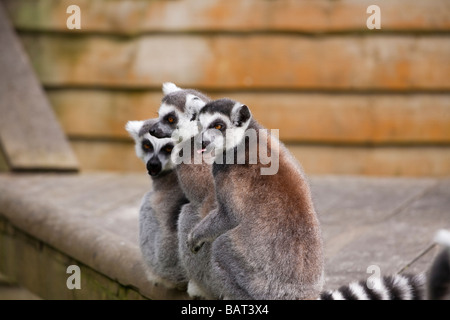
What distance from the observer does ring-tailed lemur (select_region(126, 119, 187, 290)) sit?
3879mm

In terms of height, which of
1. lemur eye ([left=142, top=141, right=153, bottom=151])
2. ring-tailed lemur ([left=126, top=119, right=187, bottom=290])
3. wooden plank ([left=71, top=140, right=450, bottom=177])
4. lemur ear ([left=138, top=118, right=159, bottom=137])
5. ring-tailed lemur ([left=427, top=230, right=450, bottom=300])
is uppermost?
wooden plank ([left=71, top=140, right=450, bottom=177])

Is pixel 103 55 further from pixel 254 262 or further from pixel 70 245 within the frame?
pixel 254 262

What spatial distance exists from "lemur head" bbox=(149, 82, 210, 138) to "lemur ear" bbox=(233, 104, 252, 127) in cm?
33

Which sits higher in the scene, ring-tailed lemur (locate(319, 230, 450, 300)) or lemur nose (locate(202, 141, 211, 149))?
lemur nose (locate(202, 141, 211, 149))

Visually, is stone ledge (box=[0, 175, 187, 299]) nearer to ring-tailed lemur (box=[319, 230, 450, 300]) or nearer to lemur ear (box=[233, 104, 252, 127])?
ring-tailed lemur (box=[319, 230, 450, 300])

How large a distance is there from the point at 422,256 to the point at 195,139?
1.73 meters

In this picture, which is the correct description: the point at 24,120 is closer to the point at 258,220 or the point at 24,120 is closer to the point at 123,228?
the point at 123,228

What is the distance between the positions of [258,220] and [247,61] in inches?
162

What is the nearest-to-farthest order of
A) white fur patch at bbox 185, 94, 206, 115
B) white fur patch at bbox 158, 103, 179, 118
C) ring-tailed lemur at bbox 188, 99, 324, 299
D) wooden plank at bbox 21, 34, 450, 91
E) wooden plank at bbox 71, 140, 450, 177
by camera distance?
ring-tailed lemur at bbox 188, 99, 324, 299
white fur patch at bbox 185, 94, 206, 115
white fur patch at bbox 158, 103, 179, 118
wooden plank at bbox 21, 34, 450, 91
wooden plank at bbox 71, 140, 450, 177

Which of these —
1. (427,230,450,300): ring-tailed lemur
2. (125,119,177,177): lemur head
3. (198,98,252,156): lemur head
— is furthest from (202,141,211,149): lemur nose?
(427,230,450,300): ring-tailed lemur

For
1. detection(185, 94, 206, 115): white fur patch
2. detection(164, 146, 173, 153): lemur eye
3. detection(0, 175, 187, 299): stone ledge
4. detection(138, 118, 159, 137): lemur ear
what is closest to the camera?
detection(185, 94, 206, 115): white fur patch

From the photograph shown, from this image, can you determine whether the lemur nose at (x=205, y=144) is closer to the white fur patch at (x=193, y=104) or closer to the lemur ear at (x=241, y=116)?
the lemur ear at (x=241, y=116)

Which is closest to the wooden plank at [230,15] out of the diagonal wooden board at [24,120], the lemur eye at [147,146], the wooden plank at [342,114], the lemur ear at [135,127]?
the diagonal wooden board at [24,120]

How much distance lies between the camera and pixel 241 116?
129 inches
